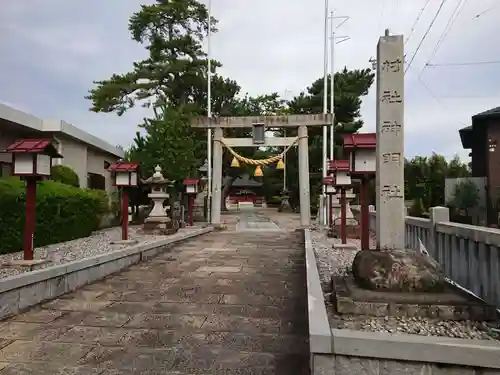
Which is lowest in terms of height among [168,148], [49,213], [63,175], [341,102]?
[49,213]

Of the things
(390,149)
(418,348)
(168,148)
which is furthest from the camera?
(168,148)

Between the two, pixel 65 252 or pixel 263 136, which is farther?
pixel 263 136

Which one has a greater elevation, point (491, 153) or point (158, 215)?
point (491, 153)

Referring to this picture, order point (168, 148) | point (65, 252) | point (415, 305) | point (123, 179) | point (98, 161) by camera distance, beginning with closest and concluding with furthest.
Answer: point (415, 305)
point (65, 252)
point (123, 179)
point (168, 148)
point (98, 161)

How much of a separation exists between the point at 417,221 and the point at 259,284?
3.15 m

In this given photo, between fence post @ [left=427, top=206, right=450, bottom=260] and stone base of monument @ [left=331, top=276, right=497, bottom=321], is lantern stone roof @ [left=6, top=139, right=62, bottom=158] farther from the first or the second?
fence post @ [left=427, top=206, right=450, bottom=260]

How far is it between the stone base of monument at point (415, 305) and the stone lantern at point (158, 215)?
9.27m

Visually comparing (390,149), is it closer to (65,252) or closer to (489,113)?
(65,252)

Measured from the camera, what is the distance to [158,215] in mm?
12617

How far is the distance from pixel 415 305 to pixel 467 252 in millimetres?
1848

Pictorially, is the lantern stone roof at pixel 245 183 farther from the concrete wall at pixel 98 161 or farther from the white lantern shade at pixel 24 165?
the white lantern shade at pixel 24 165

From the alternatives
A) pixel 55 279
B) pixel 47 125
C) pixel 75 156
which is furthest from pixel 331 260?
pixel 75 156

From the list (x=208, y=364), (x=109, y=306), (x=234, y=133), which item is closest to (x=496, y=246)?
(x=208, y=364)

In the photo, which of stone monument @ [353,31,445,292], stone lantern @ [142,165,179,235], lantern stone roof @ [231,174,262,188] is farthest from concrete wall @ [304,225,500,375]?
lantern stone roof @ [231,174,262,188]
